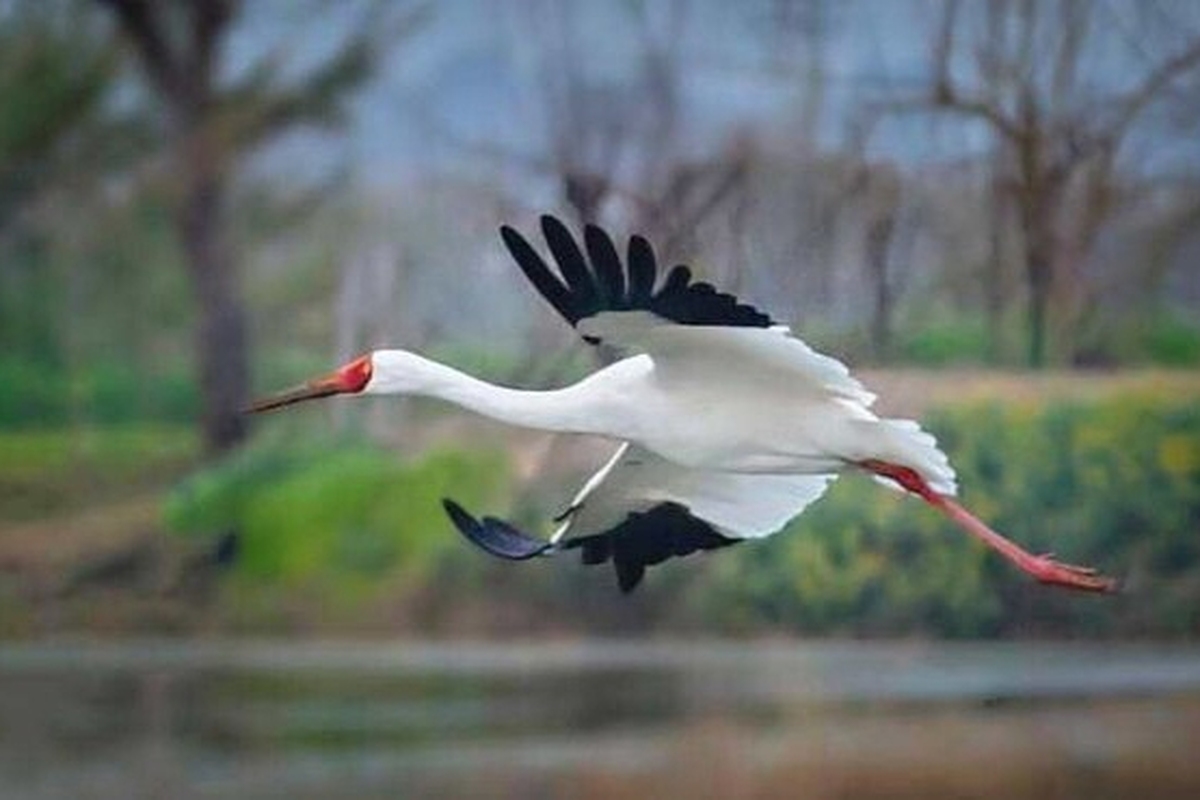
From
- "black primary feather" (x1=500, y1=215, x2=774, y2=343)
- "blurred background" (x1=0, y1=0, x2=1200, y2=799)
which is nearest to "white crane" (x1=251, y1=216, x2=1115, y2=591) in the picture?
"black primary feather" (x1=500, y1=215, x2=774, y2=343)

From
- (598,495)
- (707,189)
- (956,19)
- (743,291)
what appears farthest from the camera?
(956,19)

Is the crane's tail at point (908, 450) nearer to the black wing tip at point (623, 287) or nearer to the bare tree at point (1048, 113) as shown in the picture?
the black wing tip at point (623, 287)

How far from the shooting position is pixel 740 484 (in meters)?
3.62

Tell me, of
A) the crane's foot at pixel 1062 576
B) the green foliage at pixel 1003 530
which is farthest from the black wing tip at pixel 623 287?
the green foliage at pixel 1003 530

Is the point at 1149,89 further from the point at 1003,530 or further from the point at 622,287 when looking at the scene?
the point at 622,287

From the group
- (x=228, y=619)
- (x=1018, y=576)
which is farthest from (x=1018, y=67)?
(x=228, y=619)

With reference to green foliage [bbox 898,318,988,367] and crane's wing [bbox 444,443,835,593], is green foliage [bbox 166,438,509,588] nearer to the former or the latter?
green foliage [bbox 898,318,988,367]

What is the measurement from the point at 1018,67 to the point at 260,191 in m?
1.97

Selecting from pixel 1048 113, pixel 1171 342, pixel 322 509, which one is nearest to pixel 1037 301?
pixel 1171 342

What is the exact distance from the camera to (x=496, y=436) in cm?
769

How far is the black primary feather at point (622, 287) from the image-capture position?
3.18 meters

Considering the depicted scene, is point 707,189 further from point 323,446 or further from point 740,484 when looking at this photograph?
point 740,484

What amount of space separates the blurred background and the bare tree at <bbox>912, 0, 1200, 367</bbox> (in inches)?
0.4

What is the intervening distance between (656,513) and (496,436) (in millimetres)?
4121
